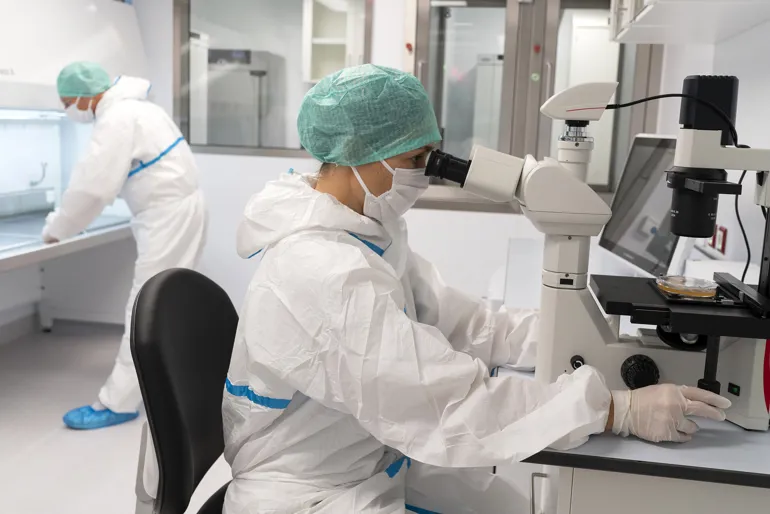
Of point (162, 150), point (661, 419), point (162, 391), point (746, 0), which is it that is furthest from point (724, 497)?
point (162, 150)

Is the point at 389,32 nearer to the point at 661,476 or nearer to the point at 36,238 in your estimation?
the point at 36,238

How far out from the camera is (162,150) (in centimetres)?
282

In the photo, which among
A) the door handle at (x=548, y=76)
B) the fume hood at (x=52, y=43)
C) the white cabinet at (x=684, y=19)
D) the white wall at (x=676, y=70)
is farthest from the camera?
the door handle at (x=548, y=76)

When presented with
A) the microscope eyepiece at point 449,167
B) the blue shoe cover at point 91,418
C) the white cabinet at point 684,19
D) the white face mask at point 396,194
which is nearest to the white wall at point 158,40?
the blue shoe cover at point 91,418

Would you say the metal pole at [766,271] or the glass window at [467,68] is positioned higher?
the glass window at [467,68]

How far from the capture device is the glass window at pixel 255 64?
3590mm

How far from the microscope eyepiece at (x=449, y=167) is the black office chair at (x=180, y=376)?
48cm

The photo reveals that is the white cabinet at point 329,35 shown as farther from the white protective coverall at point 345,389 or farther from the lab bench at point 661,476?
the lab bench at point 661,476

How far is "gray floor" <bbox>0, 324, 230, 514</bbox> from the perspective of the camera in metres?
2.20

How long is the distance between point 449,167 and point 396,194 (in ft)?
0.46

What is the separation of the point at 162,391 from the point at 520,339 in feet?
2.26

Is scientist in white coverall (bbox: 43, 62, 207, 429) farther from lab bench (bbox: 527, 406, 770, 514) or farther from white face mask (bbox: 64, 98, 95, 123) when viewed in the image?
lab bench (bbox: 527, 406, 770, 514)

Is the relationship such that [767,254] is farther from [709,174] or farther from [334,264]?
[334,264]

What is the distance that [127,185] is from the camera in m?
2.86
